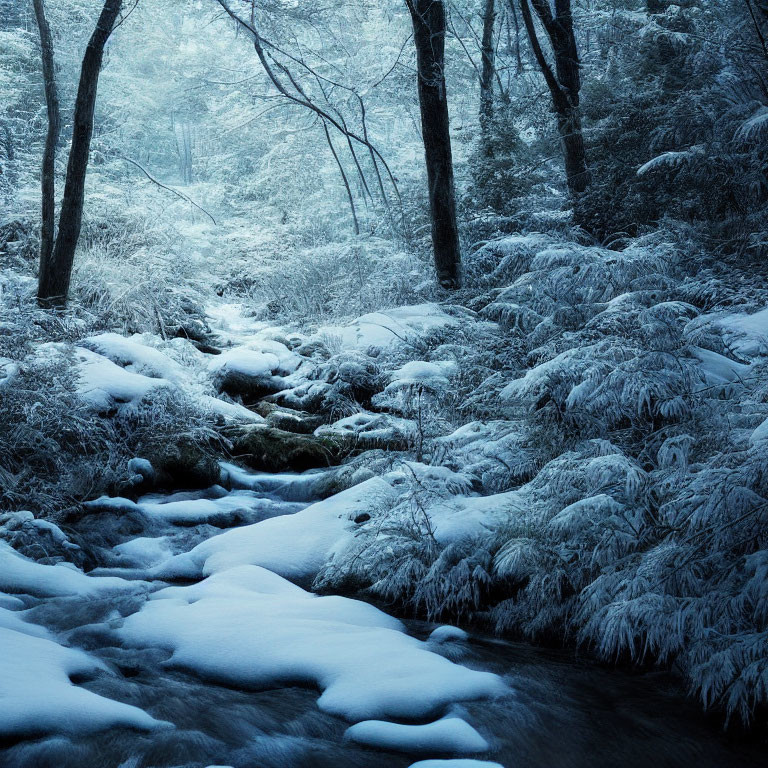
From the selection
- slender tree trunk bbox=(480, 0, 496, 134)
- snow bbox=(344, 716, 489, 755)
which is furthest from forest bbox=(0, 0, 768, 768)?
slender tree trunk bbox=(480, 0, 496, 134)

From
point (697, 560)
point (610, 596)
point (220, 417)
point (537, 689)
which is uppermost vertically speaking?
point (220, 417)

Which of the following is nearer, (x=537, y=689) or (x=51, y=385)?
(x=537, y=689)

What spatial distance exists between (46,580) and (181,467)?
2079mm

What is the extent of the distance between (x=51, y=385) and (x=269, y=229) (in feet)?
36.5

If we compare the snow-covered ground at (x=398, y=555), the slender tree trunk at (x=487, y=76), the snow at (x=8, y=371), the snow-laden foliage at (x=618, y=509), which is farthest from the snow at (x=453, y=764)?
the slender tree trunk at (x=487, y=76)

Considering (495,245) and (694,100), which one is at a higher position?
(694,100)

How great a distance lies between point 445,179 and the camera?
8.48 m

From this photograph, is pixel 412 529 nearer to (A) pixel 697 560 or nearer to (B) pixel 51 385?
(A) pixel 697 560

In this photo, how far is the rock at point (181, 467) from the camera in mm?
5590

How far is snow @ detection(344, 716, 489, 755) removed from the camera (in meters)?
2.27

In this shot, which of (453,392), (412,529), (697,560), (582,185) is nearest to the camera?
(697,560)

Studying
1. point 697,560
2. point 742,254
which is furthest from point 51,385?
point 742,254

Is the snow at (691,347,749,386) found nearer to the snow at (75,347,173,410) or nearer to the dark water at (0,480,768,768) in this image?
the dark water at (0,480,768,768)

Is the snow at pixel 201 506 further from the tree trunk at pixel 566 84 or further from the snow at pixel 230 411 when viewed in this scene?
the tree trunk at pixel 566 84
